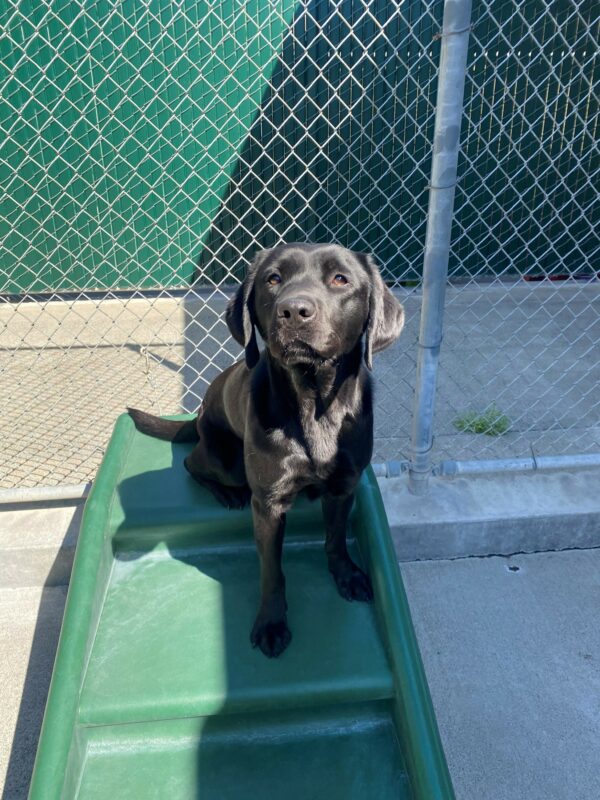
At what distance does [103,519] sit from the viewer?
86.5 inches

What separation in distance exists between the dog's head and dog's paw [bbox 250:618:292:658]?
2.66 ft

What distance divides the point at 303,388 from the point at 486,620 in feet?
4.21

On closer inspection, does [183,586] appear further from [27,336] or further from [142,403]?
[27,336]

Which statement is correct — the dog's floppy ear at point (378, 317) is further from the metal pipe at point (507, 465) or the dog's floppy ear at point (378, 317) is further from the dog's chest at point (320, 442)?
the metal pipe at point (507, 465)

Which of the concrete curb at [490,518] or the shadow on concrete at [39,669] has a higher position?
the concrete curb at [490,518]

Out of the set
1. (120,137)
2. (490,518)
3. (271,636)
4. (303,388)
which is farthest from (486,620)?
(120,137)

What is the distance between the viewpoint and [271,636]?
1.87 metres

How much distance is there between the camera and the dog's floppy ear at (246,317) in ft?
6.06

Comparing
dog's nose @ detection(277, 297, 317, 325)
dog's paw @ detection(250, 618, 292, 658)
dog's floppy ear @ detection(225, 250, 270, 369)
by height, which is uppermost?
dog's nose @ detection(277, 297, 317, 325)

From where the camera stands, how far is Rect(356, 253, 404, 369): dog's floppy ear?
183cm

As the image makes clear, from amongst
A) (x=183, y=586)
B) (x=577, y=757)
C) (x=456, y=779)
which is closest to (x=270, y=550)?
(x=183, y=586)

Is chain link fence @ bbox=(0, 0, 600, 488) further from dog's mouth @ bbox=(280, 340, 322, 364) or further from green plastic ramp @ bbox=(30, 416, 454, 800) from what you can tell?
dog's mouth @ bbox=(280, 340, 322, 364)

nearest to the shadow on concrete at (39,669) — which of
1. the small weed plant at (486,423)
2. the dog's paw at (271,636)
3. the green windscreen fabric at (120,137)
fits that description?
the dog's paw at (271,636)

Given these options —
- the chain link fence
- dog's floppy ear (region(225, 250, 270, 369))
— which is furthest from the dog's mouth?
the chain link fence
